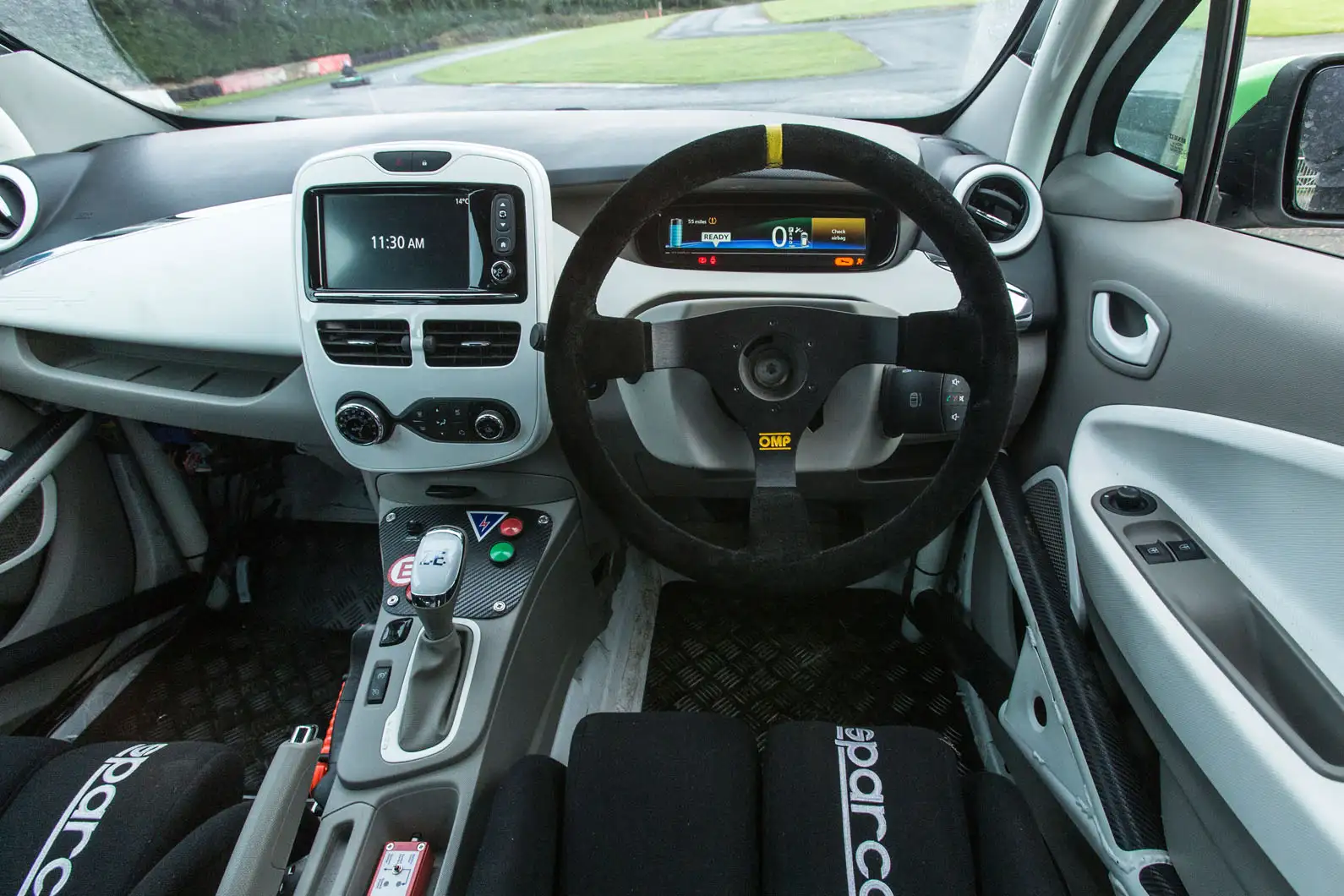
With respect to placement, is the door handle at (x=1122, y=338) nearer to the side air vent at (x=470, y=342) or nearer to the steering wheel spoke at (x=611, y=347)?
the steering wheel spoke at (x=611, y=347)

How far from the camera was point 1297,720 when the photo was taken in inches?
33.3

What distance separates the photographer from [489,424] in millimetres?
1293

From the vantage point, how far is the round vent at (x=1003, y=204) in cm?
142

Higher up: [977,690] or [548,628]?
[548,628]

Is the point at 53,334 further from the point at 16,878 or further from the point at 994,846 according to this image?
the point at 994,846

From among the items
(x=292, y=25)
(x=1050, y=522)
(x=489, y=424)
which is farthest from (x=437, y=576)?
(x=292, y=25)

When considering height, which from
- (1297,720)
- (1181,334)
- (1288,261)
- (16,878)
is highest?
(1288,261)

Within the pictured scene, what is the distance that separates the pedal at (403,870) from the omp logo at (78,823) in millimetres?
345

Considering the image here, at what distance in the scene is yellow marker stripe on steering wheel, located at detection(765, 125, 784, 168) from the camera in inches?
34.3

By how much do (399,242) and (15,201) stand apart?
1079 mm

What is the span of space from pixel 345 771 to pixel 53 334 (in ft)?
3.97

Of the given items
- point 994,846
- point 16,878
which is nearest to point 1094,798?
point 994,846

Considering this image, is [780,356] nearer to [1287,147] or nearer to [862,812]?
[862,812]

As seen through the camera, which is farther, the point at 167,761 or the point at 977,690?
the point at 977,690
